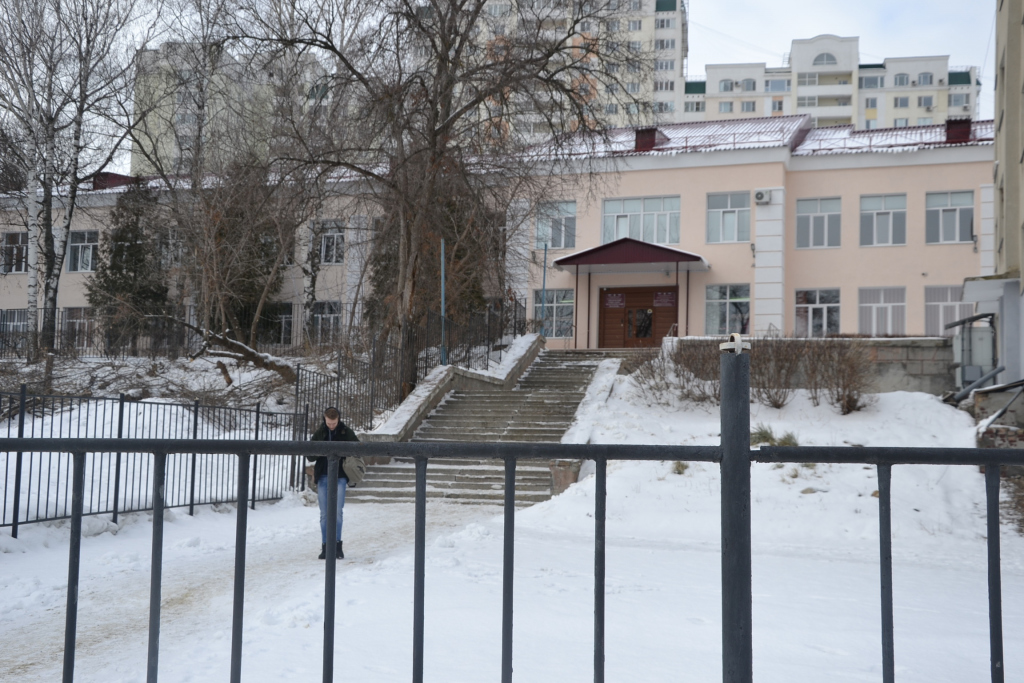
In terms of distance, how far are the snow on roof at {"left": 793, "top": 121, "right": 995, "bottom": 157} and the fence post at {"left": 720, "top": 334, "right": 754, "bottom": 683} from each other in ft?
109

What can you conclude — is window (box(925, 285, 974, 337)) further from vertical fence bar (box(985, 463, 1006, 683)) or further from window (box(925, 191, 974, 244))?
vertical fence bar (box(985, 463, 1006, 683))

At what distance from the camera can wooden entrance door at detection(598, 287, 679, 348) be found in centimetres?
3422

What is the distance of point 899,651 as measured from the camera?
5680 millimetres

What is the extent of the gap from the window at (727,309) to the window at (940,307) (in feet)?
21.0

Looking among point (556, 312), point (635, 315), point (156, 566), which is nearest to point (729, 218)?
point (635, 315)

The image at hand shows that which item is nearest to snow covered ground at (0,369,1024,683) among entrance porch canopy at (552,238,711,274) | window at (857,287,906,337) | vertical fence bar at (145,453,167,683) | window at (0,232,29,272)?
vertical fence bar at (145,453,167,683)

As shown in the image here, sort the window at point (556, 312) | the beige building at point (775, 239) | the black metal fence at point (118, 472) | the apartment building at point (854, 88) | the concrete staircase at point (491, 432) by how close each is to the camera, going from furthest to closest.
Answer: the apartment building at point (854, 88)
the window at point (556, 312)
the beige building at point (775, 239)
the concrete staircase at point (491, 432)
the black metal fence at point (118, 472)

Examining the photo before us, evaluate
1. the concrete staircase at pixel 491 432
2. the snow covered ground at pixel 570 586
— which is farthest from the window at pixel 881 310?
the snow covered ground at pixel 570 586

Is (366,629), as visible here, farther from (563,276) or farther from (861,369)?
(563,276)

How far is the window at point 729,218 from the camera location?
33000mm

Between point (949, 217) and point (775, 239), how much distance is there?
6.29m

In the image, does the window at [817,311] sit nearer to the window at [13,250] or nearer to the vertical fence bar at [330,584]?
the window at [13,250]

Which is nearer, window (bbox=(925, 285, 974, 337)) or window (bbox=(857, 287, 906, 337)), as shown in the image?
window (bbox=(925, 285, 974, 337))

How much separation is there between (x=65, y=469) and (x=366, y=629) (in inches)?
282
